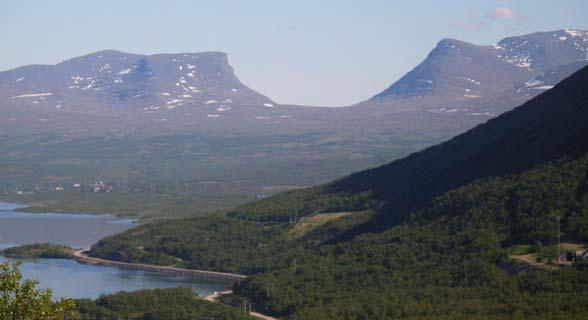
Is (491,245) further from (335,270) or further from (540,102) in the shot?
(540,102)

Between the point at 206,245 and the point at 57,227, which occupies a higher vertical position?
the point at 57,227

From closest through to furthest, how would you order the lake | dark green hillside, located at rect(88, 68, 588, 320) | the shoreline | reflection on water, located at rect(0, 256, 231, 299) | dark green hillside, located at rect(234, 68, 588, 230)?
dark green hillside, located at rect(88, 68, 588, 320) → reflection on water, located at rect(0, 256, 231, 299) → the lake → dark green hillside, located at rect(234, 68, 588, 230) → the shoreline

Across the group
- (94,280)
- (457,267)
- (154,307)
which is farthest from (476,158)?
(154,307)

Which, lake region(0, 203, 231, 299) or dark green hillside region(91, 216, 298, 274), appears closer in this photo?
lake region(0, 203, 231, 299)

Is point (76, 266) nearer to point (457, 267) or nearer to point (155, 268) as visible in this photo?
point (155, 268)

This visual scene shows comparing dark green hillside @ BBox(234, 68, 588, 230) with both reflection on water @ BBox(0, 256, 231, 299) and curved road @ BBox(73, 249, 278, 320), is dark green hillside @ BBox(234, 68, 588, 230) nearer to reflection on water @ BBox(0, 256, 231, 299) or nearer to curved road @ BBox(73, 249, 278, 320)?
curved road @ BBox(73, 249, 278, 320)

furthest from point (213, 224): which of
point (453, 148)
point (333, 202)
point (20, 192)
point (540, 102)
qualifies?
point (20, 192)

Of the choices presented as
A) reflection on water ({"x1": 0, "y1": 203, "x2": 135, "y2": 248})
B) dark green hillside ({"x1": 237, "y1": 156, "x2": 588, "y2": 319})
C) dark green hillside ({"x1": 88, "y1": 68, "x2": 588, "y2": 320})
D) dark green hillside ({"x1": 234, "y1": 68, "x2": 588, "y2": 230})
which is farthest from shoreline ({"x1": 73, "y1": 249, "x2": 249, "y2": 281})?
dark green hillside ({"x1": 234, "y1": 68, "x2": 588, "y2": 230})
